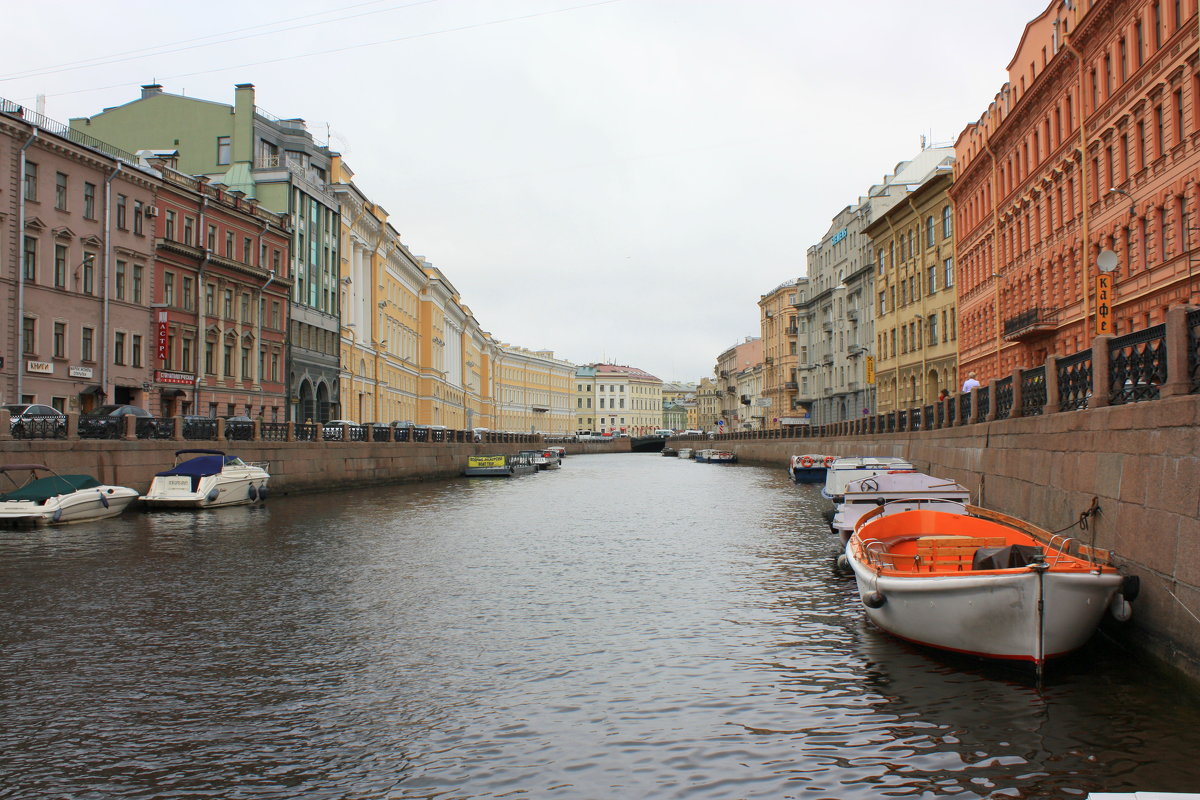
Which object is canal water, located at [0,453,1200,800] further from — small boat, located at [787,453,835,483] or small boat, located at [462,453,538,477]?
small boat, located at [462,453,538,477]

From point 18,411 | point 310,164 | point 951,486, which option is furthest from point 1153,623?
point 310,164

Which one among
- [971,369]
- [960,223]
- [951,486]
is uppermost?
[960,223]

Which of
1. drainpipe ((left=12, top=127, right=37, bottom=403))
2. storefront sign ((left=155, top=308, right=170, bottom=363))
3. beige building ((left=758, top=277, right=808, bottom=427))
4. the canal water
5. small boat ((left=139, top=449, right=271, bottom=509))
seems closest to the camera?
the canal water

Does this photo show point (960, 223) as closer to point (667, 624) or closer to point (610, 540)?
point (610, 540)

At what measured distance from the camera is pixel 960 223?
5541cm

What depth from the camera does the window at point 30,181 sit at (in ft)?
125

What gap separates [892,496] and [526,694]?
10826 millimetres

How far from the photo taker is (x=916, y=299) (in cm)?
6328

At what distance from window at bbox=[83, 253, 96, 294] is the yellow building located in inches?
4035

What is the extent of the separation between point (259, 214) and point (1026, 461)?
45314mm

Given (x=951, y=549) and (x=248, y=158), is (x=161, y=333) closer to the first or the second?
(x=248, y=158)

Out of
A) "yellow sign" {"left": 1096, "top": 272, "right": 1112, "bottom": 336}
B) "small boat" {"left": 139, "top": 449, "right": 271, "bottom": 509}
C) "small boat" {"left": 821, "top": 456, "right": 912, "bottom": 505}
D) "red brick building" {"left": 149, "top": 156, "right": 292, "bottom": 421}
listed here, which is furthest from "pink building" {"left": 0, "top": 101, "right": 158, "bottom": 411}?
"yellow sign" {"left": 1096, "top": 272, "right": 1112, "bottom": 336}

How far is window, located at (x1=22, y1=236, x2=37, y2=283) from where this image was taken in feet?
125

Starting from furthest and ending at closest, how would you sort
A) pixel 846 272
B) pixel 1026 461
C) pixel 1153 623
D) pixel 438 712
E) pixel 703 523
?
pixel 846 272, pixel 703 523, pixel 1026 461, pixel 1153 623, pixel 438 712
